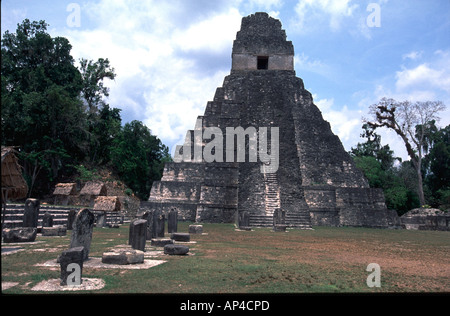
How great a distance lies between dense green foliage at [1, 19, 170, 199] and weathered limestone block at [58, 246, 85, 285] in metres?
16.8

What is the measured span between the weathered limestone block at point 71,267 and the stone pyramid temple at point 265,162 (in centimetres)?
1012

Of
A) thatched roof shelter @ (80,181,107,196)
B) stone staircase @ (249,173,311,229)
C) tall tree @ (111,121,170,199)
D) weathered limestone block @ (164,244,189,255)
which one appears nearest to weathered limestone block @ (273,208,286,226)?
stone staircase @ (249,173,311,229)

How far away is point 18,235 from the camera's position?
7.72 meters

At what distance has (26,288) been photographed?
3617 millimetres

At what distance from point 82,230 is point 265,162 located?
1445cm

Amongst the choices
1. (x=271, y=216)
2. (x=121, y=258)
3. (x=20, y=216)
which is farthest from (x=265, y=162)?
(x=121, y=258)

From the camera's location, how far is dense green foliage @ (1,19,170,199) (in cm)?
2183

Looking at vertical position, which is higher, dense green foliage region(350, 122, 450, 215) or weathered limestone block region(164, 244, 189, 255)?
dense green foliage region(350, 122, 450, 215)

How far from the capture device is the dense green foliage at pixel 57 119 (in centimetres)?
2183

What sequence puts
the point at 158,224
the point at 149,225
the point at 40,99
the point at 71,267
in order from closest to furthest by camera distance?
the point at 71,267 < the point at 149,225 < the point at 158,224 < the point at 40,99

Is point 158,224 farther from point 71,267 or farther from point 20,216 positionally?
point 71,267

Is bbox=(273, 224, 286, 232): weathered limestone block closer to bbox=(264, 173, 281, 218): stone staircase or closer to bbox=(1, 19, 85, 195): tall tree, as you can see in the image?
bbox=(264, 173, 281, 218): stone staircase

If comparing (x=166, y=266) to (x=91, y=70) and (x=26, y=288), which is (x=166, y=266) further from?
(x=91, y=70)
